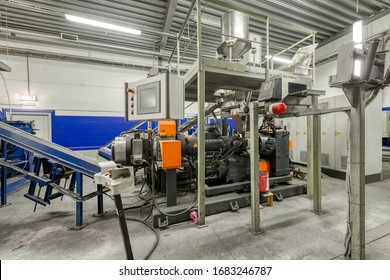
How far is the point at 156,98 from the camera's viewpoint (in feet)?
6.18

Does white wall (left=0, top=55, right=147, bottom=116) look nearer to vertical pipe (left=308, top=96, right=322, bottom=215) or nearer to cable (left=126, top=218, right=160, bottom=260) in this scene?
cable (left=126, top=218, right=160, bottom=260)

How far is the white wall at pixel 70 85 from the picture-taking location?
16.7 feet

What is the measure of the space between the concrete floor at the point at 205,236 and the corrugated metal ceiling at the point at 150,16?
389 centimetres

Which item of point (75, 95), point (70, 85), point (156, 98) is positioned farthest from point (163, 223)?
point (70, 85)

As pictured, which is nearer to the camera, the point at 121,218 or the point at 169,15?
the point at 121,218

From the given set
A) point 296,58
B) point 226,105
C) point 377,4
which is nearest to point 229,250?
point 226,105

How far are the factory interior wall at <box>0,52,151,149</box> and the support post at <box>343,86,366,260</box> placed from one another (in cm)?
636

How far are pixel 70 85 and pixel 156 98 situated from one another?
5478 millimetres

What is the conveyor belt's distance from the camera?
204 centimetres

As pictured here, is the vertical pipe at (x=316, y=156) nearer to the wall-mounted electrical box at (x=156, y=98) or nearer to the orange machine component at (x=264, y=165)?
the orange machine component at (x=264, y=165)

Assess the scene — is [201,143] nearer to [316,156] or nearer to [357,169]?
[357,169]

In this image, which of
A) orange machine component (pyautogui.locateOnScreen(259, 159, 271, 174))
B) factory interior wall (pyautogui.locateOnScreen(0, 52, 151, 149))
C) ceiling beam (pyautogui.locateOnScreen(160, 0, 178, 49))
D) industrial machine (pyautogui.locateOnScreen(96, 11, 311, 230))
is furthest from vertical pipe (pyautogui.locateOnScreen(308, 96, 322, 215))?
factory interior wall (pyautogui.locateOnScreen(0, 52, 151, 149))

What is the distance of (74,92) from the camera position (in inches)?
222

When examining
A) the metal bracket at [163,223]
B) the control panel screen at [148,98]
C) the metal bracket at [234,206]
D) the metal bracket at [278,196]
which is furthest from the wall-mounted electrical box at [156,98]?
the metal bracket at [278,196]
